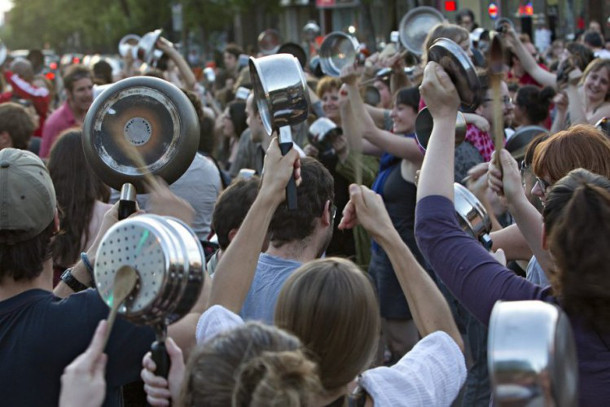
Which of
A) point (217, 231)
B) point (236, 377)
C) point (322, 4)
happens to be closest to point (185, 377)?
point (236, 377)

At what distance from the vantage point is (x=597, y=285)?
2547 mm

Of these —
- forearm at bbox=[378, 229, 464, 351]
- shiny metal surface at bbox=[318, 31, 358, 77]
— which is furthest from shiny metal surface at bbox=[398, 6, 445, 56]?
forearm at bbox=[378, 229, 464, 351]

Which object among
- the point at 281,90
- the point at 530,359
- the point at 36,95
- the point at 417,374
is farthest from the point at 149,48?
the point at 530,359

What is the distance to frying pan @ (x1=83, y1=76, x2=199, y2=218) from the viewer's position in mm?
3320

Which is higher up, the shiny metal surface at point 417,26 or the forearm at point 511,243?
the shiny metal surface at point 417,26

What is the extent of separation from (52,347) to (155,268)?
72 cm

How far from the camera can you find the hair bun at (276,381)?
197 centimetres

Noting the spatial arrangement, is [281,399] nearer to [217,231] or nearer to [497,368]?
[497,368]

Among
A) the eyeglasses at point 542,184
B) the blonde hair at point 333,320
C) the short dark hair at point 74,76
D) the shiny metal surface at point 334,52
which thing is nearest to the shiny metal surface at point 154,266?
the blonde hair at point 333,320

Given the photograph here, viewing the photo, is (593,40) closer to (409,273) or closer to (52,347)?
(409,273)

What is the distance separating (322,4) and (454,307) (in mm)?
34315

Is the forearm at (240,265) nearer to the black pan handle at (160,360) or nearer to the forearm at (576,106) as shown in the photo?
the black pan handle at (160,360)

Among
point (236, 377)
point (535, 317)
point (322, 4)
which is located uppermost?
point (535, 317)

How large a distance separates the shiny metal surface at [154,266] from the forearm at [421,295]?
77 centimetres
